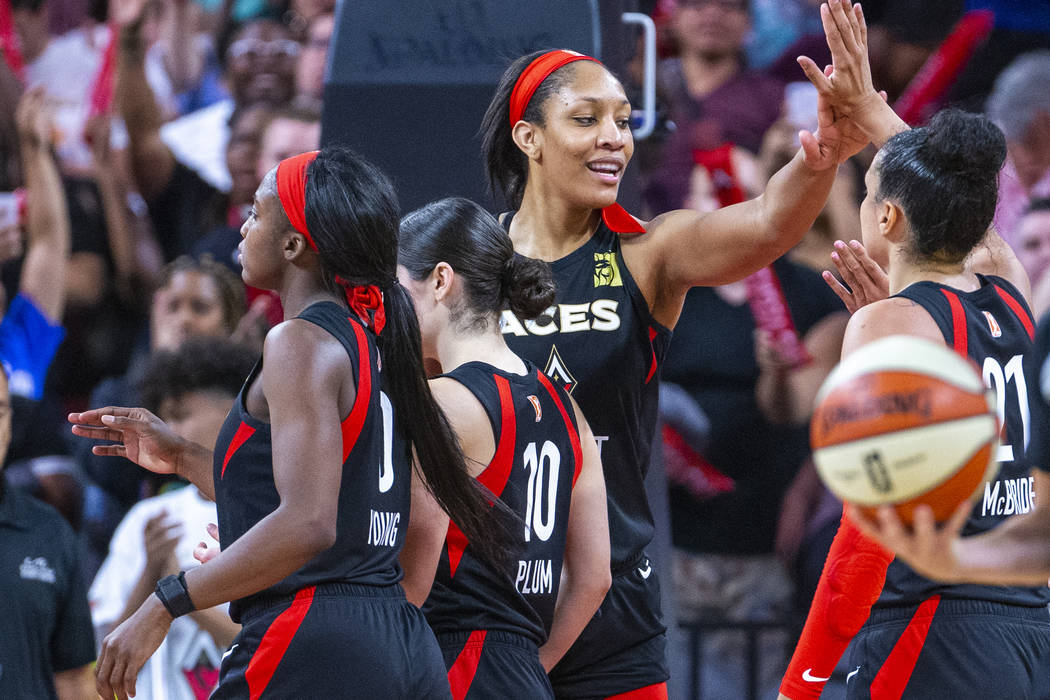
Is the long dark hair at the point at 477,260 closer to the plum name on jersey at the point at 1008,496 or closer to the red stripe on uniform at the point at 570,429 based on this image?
the red stripe on uniform at the point at 570,429

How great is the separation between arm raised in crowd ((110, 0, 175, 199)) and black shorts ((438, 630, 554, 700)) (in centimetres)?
517

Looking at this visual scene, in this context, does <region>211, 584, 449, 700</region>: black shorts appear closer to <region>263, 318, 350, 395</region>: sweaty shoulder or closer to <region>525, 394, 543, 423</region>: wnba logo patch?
<region>263, 318, 350, 395</region>: sweaty shoulder

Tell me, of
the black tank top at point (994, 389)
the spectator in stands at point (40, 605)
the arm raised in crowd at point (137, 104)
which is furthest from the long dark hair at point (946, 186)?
the arm raised in crowd at point (137, 104)

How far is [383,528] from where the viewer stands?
2865 mm

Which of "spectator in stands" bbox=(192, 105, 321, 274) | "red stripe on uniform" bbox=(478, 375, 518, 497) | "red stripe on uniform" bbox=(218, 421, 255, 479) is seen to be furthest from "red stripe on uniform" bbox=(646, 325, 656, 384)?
"spectator in stands" bbox=(192, 105, 321, 274)

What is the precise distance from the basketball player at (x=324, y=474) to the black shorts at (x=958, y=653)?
97 centimetres

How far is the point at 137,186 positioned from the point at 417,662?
5.48 m

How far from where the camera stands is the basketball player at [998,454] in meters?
3.03

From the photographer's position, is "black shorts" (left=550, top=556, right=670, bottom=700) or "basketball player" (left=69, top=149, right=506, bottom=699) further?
"black shorts" (left=550, top=556, right=670, bottom=700)

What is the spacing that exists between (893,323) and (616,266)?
1.00 m

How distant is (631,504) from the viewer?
3.81 m

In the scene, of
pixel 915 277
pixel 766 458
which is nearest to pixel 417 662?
pixel 915 277

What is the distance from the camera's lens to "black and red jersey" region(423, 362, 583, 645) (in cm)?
317

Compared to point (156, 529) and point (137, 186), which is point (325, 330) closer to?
point (156, 529)
